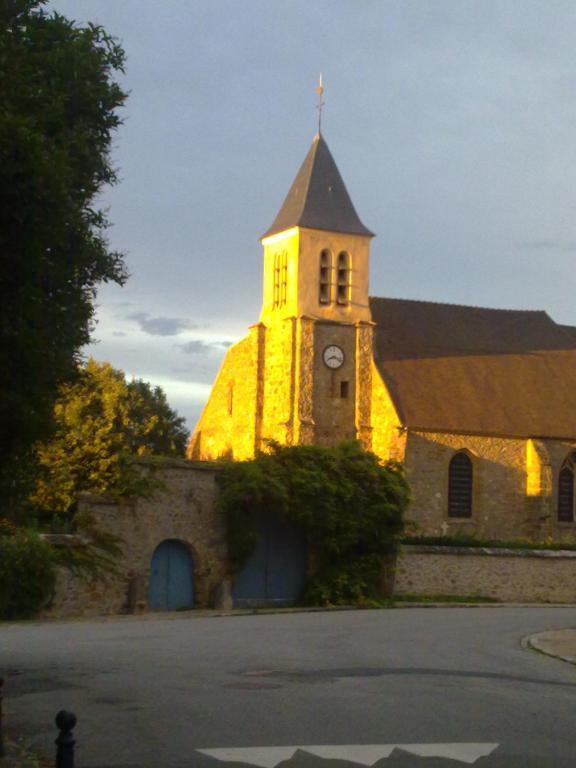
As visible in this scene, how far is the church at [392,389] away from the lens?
49750 millimetres

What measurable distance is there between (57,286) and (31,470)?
7.45 ft

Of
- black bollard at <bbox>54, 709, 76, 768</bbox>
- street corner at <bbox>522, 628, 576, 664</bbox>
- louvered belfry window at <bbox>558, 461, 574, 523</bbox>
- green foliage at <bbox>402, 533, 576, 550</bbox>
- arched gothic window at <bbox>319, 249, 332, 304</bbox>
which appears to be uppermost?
arched gothic window at <bbox>319, 249, 332, 304</bbox>

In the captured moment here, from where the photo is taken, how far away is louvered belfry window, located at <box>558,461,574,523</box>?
169 feet

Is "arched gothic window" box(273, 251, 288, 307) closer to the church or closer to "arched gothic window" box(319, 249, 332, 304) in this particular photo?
the church

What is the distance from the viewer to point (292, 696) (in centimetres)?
1352

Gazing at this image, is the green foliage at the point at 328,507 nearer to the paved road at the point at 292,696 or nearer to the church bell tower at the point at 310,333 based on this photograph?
the paved road at the point at 292,696

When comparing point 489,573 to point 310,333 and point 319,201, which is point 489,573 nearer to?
point 310,333

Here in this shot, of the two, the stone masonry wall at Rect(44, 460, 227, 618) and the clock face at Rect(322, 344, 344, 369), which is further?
the clock face at Rect(322, 344, 344, 369)

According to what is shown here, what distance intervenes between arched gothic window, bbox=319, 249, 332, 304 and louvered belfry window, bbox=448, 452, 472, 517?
8256mm

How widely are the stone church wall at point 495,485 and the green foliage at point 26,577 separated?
22.6 meters

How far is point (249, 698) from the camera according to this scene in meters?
13.3

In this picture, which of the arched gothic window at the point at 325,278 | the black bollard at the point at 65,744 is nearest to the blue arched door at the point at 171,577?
the arched gothic window at the point at 325,278

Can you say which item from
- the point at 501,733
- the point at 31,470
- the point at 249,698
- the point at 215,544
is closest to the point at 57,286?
the point at 31,470

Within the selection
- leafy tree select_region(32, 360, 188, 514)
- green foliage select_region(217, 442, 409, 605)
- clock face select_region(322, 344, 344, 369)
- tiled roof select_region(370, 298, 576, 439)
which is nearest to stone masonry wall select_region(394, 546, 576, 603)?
green foliage select_region(217, 442, 409, 605)
